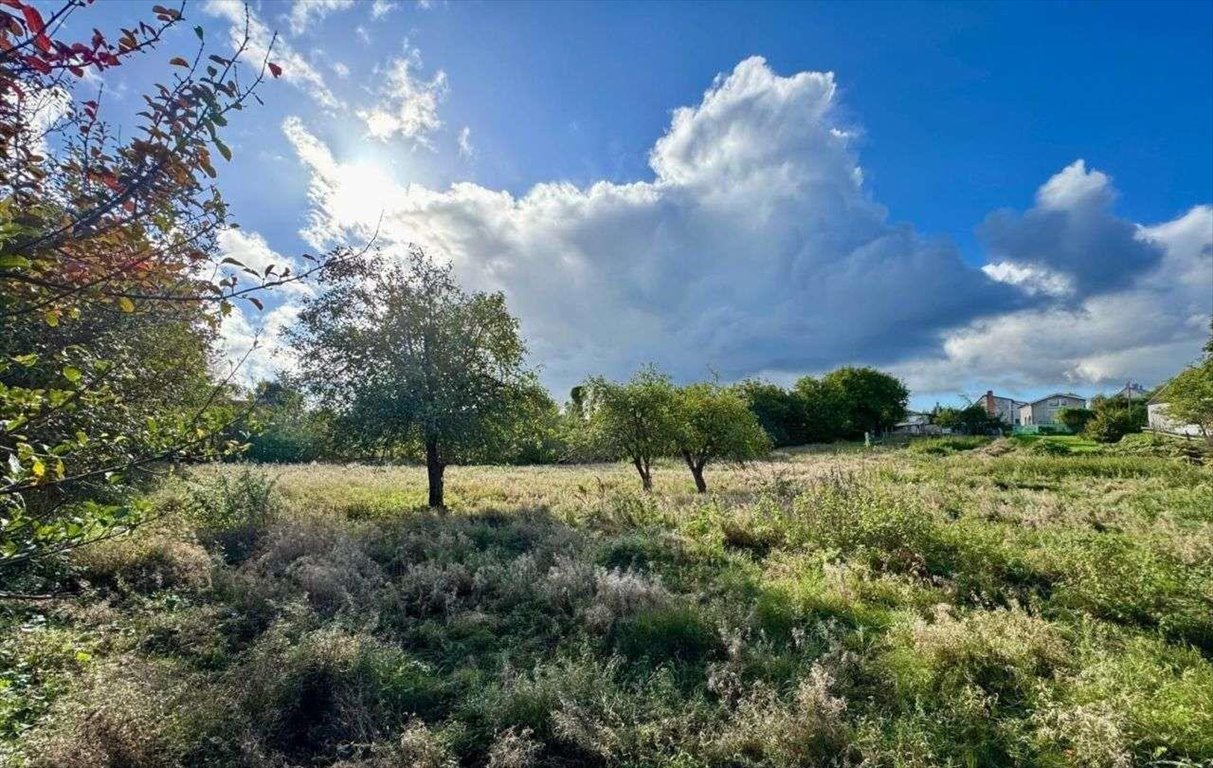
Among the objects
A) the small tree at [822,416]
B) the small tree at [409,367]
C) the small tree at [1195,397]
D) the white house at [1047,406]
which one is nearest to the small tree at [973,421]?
the small tree at [822,416]

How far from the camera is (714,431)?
20156 millimetres

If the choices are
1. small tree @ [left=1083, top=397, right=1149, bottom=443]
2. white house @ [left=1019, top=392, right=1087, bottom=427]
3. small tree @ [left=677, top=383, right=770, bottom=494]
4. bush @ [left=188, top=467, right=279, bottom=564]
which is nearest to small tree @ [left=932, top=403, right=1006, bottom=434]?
small tree @ [left=1083, top=397, right=1149, bottom=443]

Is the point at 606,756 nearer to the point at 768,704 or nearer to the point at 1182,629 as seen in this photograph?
the point at 768,704

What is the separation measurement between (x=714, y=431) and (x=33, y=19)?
63.7 feet

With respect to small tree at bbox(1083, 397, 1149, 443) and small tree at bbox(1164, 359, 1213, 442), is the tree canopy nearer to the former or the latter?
small tree at bbox(1164, 359, 1213, 442)

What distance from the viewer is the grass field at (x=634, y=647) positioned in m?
4.22

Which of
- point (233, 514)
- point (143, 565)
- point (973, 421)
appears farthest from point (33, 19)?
point (973, 421)

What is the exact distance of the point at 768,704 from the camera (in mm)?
4789

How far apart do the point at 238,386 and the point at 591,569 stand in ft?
18.9

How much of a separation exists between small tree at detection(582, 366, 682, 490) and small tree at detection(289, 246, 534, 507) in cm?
583

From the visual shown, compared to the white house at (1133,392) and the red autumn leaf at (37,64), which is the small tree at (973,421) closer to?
the white house at (1133,392)

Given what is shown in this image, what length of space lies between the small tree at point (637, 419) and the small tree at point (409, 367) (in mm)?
5833

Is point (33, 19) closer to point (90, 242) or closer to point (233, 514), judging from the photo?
point (90, 242)

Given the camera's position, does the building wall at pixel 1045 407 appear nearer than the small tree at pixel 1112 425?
No
